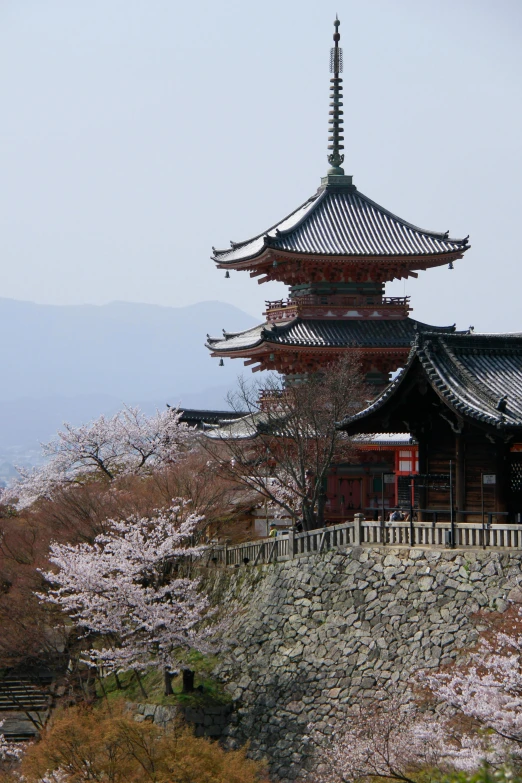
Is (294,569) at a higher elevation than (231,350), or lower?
lower

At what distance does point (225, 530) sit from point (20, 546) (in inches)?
245

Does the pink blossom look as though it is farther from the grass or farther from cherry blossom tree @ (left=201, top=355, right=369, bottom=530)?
cherry blossom tree @ (left=201, top=355, right=369, bottom=530)

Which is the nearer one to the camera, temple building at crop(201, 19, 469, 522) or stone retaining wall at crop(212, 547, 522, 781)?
stone retaining wall at crop(212, 547, 522, 781)

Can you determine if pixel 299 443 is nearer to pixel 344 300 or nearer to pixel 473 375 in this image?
pixel 473 375

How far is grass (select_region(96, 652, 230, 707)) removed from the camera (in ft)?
104

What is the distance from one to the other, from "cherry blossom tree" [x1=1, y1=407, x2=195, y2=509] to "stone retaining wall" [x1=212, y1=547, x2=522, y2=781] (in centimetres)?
1442

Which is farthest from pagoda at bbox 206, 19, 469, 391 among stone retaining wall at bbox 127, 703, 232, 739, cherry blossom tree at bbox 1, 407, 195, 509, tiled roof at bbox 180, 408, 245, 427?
stone retaining wall at bbox 127, 703, 232, 739

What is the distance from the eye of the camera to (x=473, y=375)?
30094 millimetres

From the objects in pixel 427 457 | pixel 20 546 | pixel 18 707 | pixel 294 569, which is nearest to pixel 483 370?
pixel 427 457

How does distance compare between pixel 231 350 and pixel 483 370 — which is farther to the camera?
pixel 231 350

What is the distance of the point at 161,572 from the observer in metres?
34.0

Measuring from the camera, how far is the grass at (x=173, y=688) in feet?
104

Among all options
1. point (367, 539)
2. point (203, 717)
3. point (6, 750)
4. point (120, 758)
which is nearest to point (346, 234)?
point (367, 539)

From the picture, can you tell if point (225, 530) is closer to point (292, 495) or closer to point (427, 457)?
point (292, 495)
